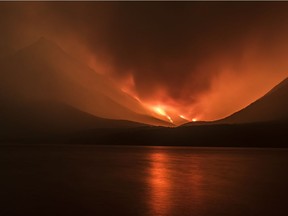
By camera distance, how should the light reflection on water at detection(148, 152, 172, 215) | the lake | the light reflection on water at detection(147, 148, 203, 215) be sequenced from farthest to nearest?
1. the light reflection on water at detection(147, 148, 203, 215)
2. the light reflection on water at detection(148, 152, 172, 215)
3. the lake

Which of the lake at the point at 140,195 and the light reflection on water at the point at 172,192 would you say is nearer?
the lake at the point at 140,195

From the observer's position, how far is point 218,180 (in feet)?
130

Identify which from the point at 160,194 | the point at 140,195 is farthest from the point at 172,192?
the point at 140,195

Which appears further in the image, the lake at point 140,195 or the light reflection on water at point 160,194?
the light reflection on water at point 160,194

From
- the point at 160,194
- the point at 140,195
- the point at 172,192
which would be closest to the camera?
the point at 140,195

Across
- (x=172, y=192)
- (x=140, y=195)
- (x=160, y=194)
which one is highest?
(x=172, y=192)

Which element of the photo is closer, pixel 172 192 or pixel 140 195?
pixel 140 195

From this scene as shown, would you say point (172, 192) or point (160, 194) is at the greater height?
point (172, 192)

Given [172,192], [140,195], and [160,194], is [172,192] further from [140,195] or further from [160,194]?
[140,195]

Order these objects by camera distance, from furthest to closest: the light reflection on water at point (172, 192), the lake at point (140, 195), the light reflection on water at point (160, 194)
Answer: the light reflection on water at point (172, 192) < the light reflection on water at point (160, 194) < the lake at point (140, 195)

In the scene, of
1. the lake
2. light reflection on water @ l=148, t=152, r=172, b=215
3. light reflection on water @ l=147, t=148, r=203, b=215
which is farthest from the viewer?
light reflection on water @ l=147, t=148, r=203, b=215

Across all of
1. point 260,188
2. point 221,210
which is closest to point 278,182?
point 260,188

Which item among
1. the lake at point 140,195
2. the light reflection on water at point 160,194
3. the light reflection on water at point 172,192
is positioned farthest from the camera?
the light reflection on water at point 172,192

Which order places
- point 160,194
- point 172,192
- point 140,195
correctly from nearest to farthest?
1. point 140,195
2. point 160,194
3. point 172,192
